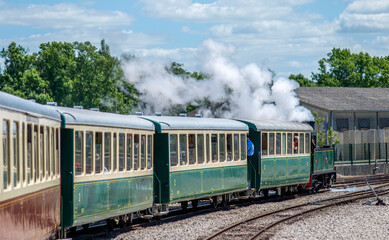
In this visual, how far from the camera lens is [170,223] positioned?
18.2 m

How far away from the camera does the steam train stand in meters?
9.23

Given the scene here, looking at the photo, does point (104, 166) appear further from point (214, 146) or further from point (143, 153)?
point (214, 146)

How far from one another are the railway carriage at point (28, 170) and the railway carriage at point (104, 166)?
1.37ft

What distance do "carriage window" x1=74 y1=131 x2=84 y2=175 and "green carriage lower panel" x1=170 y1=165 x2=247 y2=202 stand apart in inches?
197

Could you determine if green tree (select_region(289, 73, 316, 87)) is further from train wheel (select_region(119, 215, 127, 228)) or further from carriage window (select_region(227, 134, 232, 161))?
train wheel (select_region(119, 215, 127, 228))

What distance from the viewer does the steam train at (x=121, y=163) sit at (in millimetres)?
9227

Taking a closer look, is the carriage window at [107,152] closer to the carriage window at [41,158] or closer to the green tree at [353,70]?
the carriage window at [41,158]

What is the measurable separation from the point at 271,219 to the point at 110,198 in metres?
6.32

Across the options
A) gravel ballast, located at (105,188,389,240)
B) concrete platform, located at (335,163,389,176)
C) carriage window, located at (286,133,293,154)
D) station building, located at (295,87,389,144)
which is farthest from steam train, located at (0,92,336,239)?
station building, located at (295,87,389,144)

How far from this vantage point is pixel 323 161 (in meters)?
30.0

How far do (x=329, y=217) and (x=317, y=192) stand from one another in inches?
395

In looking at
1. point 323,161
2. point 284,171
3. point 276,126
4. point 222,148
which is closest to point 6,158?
point 222,148

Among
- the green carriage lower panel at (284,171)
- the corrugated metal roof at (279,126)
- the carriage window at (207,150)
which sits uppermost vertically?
the corrugated metal roof at (279,126)

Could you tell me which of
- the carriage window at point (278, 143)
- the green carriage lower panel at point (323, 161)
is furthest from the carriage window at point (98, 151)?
the green carriage lower panel at point (323, 161)
